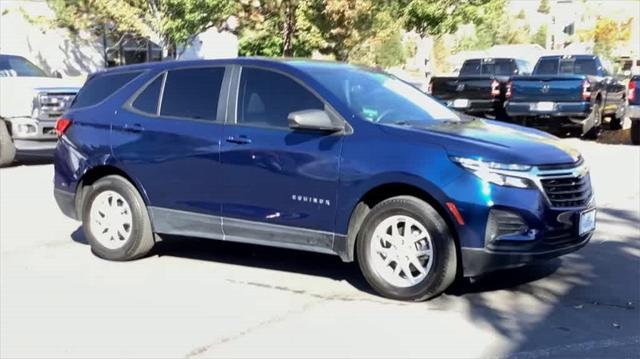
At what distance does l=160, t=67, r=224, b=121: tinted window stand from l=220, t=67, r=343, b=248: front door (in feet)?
0.84

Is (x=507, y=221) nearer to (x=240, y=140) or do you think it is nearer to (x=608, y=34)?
(x=240, y=140)

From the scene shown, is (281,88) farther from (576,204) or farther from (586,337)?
(586,337)

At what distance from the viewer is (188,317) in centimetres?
546

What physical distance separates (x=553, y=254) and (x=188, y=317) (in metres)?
2.62

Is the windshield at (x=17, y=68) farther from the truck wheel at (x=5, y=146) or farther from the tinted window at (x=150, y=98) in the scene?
the tinted window at (x=150, y=98)

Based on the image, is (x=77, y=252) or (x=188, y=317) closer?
(x=188, y=317)

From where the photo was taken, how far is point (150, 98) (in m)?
6.96

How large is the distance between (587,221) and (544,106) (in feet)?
37.1

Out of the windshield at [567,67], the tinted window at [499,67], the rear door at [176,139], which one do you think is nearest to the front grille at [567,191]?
the rear door at [176,139]

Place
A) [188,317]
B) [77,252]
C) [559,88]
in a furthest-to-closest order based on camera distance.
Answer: [559,88] < [77,252] < [188,317]

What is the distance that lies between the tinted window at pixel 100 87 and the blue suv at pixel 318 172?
15mm

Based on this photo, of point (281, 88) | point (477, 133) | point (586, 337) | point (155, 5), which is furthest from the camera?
point (155, 5)

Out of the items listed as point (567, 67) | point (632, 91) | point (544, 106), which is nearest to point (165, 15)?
point (544, 106)

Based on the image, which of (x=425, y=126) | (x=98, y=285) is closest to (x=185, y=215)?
(x=98, y=285)
